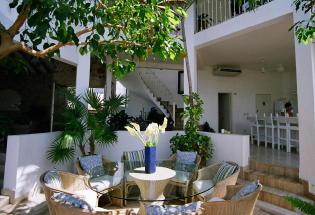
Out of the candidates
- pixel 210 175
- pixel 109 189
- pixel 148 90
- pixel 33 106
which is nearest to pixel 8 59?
pixel 109 189

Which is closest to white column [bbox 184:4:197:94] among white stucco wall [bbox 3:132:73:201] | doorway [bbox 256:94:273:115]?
white stucco wall [bbox 3:132:73:201]

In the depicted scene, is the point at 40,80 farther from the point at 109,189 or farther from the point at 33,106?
the point at 109,189

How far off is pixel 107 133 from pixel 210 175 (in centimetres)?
243

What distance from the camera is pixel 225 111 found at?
31.1 ft

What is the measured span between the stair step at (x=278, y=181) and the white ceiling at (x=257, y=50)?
3.36 m

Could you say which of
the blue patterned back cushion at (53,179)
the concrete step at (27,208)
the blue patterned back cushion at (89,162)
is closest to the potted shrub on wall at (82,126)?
the blue patterned back cushion at (89,162)

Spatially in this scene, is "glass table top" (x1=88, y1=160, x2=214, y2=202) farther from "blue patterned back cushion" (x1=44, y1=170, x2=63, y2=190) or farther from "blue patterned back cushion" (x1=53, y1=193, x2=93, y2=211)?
"blue patterned back cushion" (x1=53, y1=193, x2=93, y2=211)

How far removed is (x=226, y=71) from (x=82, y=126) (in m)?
6.33

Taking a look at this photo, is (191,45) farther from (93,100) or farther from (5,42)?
(5,42)

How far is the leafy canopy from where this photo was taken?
1555 mm

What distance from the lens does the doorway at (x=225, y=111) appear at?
921cm

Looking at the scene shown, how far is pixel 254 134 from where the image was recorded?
7957 mm

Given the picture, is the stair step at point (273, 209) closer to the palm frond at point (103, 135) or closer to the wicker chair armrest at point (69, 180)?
the wicker chair armrest at point (69, 180)

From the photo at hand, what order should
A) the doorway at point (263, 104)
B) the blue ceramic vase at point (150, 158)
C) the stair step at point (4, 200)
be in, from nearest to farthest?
the blue ceramic vase at point (150, 158) → the stair step at point (4, 200) → the doorway at point (263, 104)
